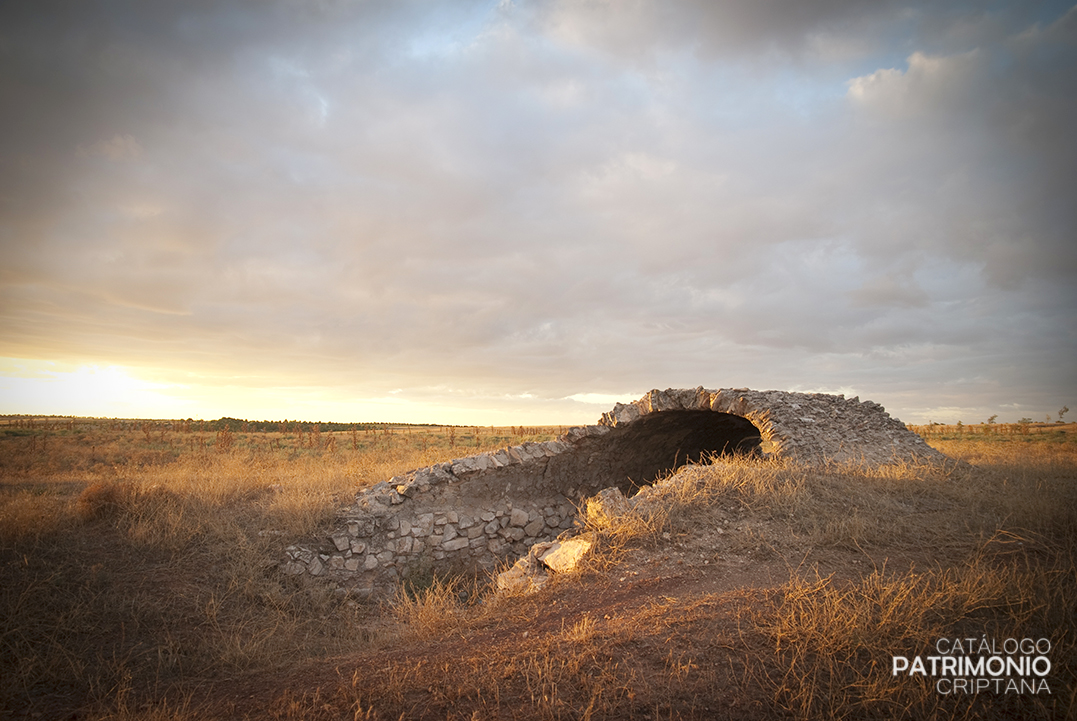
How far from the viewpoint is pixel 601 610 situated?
4.84 meters

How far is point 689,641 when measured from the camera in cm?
363

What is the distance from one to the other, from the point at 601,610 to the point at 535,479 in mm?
5141

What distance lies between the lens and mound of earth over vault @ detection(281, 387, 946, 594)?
8.28 metres

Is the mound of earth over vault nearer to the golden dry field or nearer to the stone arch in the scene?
the stone arch

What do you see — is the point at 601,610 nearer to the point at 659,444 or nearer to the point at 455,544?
the point at 455,544

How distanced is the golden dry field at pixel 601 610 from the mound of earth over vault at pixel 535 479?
60cm

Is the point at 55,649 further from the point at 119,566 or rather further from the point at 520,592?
the point at 520,592

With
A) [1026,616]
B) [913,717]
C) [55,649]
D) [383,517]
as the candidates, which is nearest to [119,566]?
[55,649]

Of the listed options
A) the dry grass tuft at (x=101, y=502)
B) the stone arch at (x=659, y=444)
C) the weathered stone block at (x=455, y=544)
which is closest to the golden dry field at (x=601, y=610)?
the dry grass tuft at (x=101, y=502)

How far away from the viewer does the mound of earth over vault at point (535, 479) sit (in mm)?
8281

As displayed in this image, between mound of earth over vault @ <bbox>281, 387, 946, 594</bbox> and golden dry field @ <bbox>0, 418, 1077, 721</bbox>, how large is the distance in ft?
1.95

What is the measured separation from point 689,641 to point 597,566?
8.02 ft

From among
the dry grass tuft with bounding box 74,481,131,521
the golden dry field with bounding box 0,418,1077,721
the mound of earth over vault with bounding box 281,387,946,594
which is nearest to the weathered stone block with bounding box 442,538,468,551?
the mound of earth over vault with bounding box 281,387,946,594

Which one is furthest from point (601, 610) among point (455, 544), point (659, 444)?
point (659, 444)
